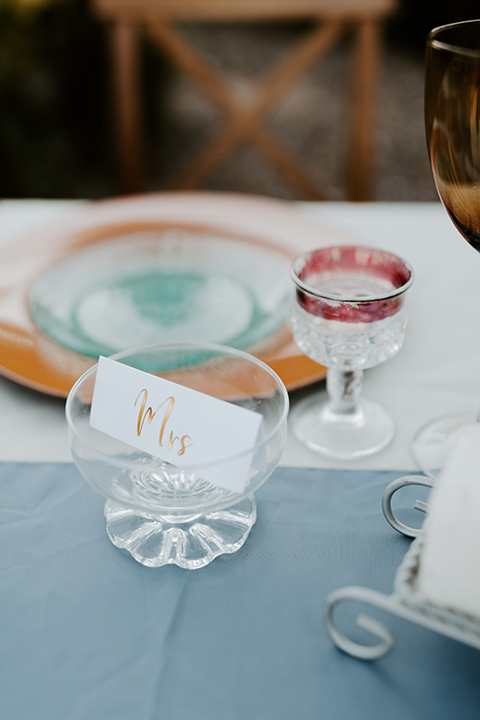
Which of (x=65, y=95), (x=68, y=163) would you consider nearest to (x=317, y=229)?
(x=68, y=163)

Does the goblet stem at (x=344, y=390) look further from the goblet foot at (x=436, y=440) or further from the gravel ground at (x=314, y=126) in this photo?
the gravel ground at (x=314, y=126)

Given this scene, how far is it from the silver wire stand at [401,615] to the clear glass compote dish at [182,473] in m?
0.08

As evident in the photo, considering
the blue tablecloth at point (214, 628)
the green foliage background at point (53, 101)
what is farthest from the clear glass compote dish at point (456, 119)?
the green foliage background at point (53, 101)

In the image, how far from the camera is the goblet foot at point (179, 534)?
383 millimetres

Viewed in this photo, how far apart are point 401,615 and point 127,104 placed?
1.09 m

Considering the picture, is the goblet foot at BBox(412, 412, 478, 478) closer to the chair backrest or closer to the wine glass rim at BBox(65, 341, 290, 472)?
the wine glass rim at BBox(65, 341, 290, 472)

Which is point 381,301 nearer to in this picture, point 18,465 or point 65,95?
point 18,465

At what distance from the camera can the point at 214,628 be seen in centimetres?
35

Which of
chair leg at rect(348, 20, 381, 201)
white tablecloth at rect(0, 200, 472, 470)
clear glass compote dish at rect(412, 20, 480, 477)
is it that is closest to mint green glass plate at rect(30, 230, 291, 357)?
white tablecloth at rect(0, 200, 472, 470)

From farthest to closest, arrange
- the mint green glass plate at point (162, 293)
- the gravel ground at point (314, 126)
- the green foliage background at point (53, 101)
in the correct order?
the gravel ground at point (314, 126) < the green foliage background at point (53, 101) < the mint green glass plate at point (162, 293)

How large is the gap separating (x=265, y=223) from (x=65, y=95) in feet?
5.81

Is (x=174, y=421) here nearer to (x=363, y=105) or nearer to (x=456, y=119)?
(x=456, y=119)

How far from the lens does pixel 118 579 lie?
14.6 inches

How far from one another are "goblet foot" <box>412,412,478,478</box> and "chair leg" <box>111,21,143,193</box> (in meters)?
0.90
